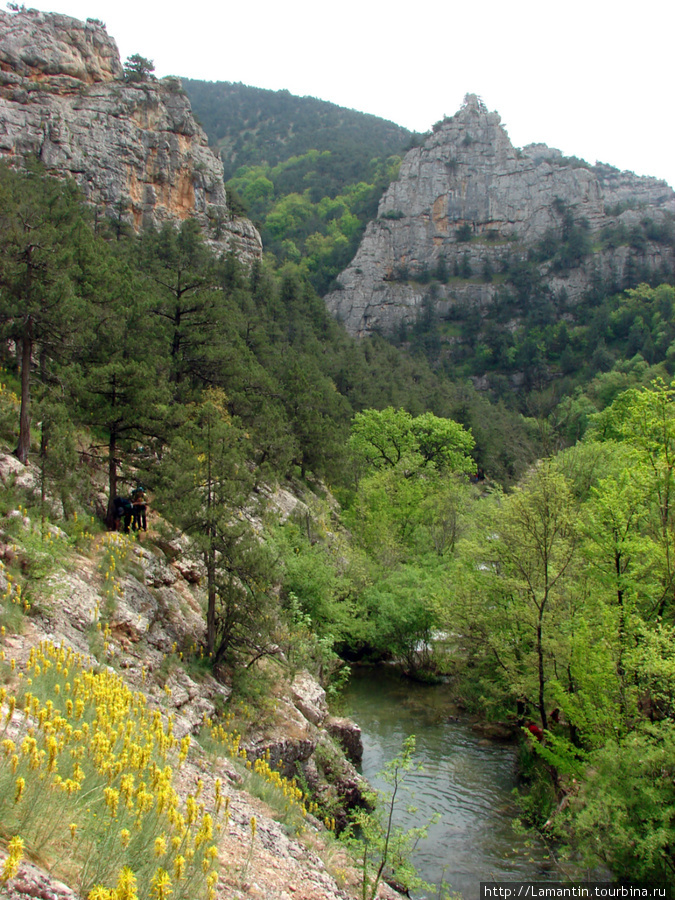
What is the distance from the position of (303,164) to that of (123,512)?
147 meters

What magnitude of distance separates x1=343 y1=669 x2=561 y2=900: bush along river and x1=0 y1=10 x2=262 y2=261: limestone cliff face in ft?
167

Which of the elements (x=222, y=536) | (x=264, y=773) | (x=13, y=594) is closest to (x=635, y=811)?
(x=264, y=773)

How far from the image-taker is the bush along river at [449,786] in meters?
13.6

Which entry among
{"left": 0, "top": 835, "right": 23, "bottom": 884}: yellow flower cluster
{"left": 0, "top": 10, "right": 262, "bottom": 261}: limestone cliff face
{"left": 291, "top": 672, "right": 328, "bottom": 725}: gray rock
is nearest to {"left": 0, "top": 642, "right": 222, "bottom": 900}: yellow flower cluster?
{"left": 0, "top": 835, "right": 23, "bottom": 884}: yellow flower cluster

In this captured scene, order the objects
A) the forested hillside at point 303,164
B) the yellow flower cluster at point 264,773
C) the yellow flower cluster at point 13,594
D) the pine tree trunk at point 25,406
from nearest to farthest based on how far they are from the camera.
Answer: the yellow flower cluster at point 13,594 → the yellow flower cluster at point 264,773 → the pine tree trunk at point 25,406 → the forested hillside at point 303,164

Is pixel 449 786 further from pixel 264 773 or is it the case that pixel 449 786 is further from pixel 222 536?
pixel 222 536

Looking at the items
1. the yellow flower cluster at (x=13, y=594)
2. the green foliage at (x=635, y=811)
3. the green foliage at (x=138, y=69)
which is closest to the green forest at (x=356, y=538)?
the green foliage at (x=635, y=811)

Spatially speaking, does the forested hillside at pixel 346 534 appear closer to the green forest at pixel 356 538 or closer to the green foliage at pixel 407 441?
the green forest at pixel 356 538

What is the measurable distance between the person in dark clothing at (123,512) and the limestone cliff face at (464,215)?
9744cm

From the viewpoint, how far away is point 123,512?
1709 centimetres

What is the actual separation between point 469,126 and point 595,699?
12878cm

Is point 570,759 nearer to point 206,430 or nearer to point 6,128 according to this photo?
point 206,430

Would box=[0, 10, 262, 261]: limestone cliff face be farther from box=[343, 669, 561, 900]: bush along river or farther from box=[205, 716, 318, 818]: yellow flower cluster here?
box=[205, 716, 318, 818]: yellow flower cluster

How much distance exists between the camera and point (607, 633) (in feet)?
46.3
